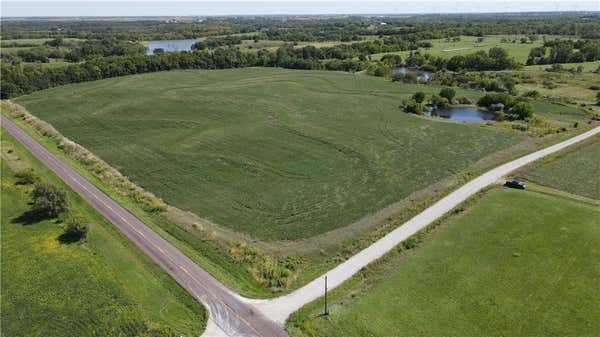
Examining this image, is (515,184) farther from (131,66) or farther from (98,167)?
(131,66)

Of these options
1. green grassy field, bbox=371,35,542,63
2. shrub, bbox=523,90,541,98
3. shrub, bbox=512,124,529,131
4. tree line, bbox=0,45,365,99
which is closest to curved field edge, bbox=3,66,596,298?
shrub, bbox=512,124,529,131

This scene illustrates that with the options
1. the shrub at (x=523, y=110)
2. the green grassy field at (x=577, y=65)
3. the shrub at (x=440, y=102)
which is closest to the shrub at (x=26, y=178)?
the shrub at (x=440, y=102)

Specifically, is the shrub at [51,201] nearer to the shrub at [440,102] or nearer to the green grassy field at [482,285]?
the green grassy field at [482,285]

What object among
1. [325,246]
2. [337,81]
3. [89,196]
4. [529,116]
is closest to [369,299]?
[325,246]

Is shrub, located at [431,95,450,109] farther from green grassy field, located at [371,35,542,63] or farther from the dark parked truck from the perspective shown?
green grassy field, located at [371,35,542,63]

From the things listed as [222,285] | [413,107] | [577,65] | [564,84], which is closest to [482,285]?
[222,285]
